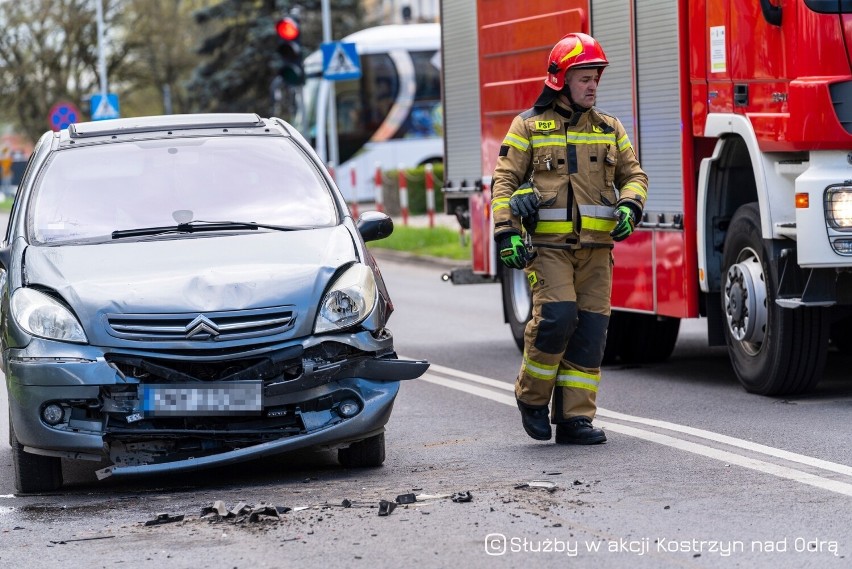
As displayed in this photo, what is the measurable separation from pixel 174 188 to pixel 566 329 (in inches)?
73.9

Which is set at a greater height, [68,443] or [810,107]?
[810,107]

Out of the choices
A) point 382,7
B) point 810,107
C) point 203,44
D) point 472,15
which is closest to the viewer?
point 810,107

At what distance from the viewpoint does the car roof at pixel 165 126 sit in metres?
8.27

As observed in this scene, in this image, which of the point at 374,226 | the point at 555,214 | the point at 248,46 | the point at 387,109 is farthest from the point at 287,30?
the point at 248,46

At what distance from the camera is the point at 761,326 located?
913 centimetres

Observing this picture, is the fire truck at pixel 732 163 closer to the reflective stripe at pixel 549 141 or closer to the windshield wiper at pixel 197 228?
the reflective stripe at pixel 549 141

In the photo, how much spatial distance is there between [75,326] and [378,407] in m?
1.24

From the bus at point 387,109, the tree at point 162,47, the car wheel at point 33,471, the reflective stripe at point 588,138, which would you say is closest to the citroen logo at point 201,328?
the car wheel at point 33,471

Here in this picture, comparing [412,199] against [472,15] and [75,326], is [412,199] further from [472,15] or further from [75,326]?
[75,326]

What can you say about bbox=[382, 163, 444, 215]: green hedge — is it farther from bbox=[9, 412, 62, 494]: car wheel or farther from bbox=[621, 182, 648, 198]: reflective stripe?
bbox=[9, 412, 62, 494]: car wheel

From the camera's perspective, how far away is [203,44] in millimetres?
50062

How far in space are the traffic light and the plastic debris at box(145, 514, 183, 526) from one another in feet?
50.2

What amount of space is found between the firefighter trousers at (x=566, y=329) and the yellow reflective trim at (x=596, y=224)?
0.37 feet

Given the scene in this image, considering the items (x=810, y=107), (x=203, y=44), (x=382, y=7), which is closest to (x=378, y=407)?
(x=810, y=107)
